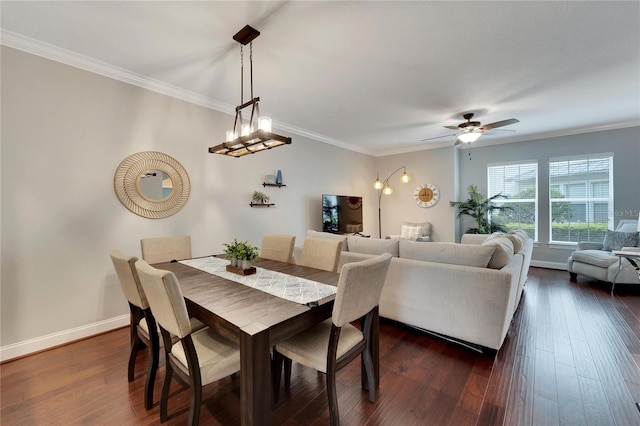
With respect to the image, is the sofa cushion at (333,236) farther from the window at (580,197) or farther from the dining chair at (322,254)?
the window at (580,197)

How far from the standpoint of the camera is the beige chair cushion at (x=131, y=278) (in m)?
1.69

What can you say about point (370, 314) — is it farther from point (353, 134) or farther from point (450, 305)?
point (353, 134)

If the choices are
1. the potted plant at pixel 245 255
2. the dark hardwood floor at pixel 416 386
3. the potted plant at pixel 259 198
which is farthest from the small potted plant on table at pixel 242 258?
the potted plant at pixel 259 198

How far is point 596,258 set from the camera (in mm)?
4066

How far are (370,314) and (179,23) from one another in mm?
2600

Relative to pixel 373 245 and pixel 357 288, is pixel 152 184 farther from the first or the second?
pixel 357 288

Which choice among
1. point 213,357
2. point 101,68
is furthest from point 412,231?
point 101,68

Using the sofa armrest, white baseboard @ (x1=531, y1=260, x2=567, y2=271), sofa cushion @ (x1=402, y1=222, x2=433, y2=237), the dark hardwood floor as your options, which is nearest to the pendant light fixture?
the dark hardwood floor

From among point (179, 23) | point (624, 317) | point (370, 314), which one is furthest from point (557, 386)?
point (179, 23)

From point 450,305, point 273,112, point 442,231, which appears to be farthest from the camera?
point 442,231

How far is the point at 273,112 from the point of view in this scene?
402 cm

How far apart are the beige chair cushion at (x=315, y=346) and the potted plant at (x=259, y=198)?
8.82 ft

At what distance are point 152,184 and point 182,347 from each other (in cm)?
224

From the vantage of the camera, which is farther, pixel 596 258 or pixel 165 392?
pixel 596 258
